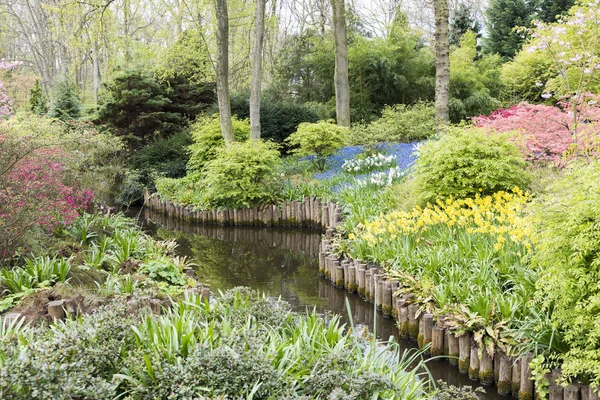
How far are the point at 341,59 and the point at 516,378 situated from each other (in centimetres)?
1368

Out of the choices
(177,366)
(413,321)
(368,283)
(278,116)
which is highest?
(278,116)

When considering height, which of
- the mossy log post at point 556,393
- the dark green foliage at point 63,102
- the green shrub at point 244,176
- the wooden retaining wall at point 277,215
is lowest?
the mossy log post at point 556,393

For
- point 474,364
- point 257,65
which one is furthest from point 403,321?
point 257,65

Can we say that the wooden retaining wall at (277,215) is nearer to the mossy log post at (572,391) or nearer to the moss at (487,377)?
the moss at (487,377)

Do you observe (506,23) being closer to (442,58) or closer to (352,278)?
(442,58)

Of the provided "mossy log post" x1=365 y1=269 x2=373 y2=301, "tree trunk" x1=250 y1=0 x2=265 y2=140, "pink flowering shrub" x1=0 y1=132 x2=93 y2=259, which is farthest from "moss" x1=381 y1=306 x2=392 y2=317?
"tree trunk" x1=250 y1=0 x2=265 y2=140

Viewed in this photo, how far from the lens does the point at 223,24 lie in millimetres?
13672

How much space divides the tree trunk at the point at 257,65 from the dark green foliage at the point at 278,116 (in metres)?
3.74

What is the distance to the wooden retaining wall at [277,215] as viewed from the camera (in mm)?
11428

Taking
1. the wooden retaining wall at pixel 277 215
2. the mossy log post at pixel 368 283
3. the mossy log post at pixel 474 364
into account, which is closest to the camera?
the mossy log post at pixel 474 364

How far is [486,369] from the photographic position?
4621 mm

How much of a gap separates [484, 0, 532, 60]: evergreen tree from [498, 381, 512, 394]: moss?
72.6 feet

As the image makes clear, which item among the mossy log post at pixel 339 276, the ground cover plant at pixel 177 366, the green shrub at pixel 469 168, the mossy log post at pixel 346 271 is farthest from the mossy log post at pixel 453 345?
the green shrub at pixel 469 168

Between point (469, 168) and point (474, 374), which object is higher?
point (469, 168)
